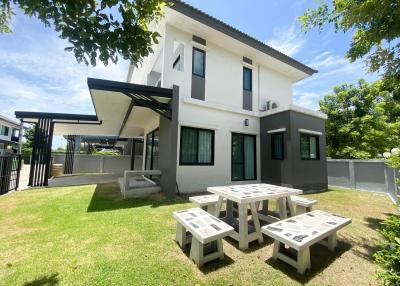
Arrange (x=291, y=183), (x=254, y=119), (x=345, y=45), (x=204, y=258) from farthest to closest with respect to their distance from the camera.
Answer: (x=254, y=119) → (x=291, y=183) → (x=345, y=45) → (x=204, y=258)

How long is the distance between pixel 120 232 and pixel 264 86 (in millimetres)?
9986

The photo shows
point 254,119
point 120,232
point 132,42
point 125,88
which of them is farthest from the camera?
point 254,119

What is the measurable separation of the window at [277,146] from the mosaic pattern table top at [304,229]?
17.6ft

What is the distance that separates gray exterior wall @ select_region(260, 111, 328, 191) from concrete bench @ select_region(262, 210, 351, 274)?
4727 millimetres

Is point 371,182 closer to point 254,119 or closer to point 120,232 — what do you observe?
point 254,119

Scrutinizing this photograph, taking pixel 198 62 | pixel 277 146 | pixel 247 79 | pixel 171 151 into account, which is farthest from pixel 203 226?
pixel 247 79

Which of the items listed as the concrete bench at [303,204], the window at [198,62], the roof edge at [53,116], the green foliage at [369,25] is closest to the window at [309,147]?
the green foliage at [369,25]

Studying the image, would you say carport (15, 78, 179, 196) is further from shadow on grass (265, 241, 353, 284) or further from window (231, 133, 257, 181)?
shadow on grass (265, 241, 353, 284)

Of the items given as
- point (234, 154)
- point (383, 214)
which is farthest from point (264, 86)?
point (383, 214)

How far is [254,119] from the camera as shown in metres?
9.49

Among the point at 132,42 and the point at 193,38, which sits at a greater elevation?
the point at 193,38

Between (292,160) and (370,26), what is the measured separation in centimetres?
487

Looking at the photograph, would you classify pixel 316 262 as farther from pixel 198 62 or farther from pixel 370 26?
pixel 198 62

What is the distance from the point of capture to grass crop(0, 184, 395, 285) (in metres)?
2.26
